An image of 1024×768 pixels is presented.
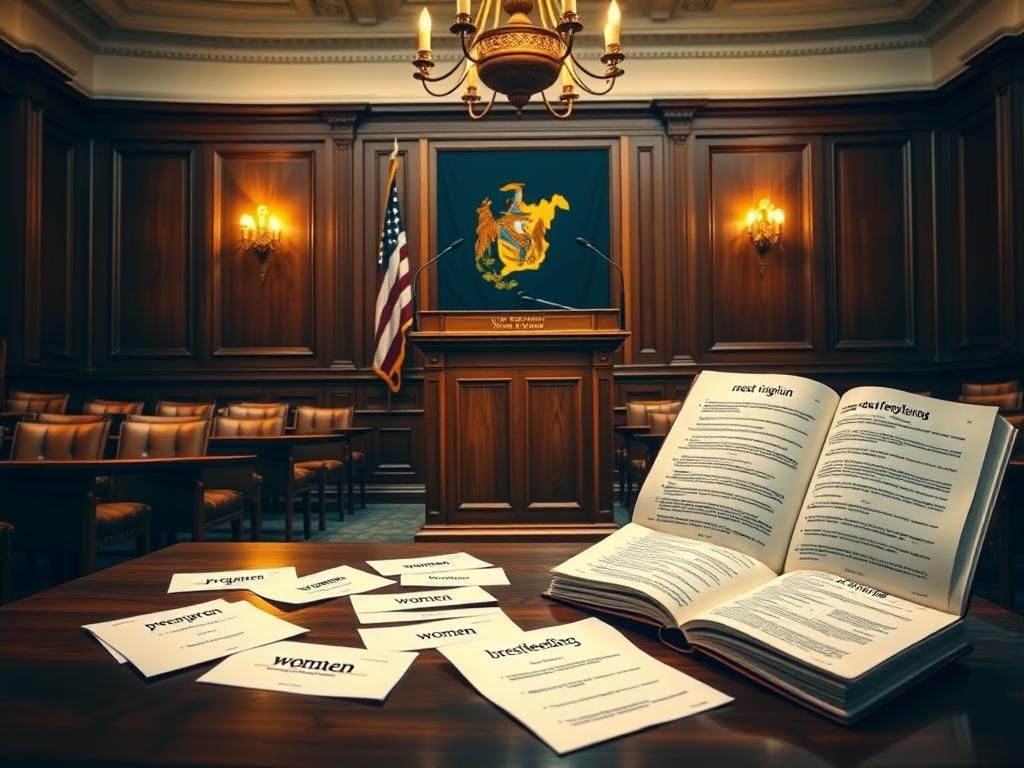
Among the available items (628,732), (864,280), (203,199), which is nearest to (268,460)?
(203,199)

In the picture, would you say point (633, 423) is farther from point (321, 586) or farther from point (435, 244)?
point (321, 586)

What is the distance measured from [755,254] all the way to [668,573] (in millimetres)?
6565

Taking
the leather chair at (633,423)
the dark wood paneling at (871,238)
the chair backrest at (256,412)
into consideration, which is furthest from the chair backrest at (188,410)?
the dark wood paneling at (871,238)

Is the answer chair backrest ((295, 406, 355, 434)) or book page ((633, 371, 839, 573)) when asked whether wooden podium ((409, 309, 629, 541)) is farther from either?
book page ((633, 371, 839, 573))

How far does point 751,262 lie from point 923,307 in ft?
5.31

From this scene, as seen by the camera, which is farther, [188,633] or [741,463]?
[741,463]

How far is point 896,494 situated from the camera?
72 cm

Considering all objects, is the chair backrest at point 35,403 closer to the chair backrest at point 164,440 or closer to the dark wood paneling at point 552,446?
the chair backrest at point 164,440

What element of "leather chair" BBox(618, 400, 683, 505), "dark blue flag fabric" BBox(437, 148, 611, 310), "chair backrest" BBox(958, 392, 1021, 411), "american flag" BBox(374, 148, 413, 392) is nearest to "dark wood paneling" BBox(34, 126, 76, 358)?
"american flag" BBox(374, 148, 413, 392)

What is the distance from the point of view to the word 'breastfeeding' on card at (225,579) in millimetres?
917

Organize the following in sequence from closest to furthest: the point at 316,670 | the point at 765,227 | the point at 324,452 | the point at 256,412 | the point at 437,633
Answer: the point at 316,670, the point at 437,633, the point at 256,412, the point at 324,452, the point at 765,227

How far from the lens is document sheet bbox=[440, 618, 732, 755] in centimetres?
52

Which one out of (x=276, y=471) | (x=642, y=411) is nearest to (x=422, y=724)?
(x=276, y=471)

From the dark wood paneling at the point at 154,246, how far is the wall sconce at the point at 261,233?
1.78 ft
